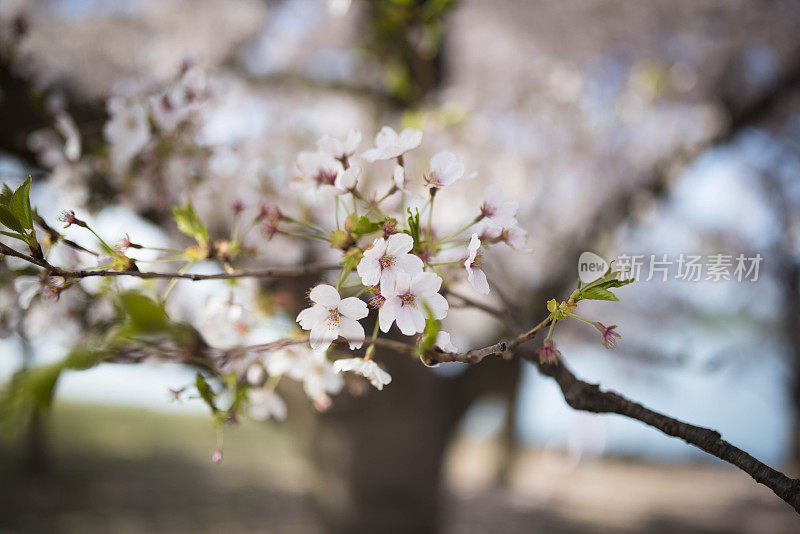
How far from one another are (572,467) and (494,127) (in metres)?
5.75

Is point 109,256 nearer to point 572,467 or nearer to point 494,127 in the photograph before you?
point 494,127

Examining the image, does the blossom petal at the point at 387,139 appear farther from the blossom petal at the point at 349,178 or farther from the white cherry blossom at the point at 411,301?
the white cherry blossom at the point at 411,301

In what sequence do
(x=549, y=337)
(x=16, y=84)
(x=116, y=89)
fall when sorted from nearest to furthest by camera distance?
(x=549, y=337) < (x=116, y=89) < (x=16, y=84)

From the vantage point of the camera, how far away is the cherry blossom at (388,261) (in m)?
0.47

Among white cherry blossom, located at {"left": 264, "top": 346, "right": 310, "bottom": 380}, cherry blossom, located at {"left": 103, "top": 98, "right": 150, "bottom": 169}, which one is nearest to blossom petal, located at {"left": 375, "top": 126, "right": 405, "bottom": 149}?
white cherry blossom, located at {"left": 264, "top": 346, "right": 310, "bottom": 380}

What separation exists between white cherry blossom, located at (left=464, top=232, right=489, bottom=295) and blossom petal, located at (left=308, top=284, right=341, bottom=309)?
5.5 inches

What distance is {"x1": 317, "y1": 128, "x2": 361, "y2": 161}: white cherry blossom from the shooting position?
62 cm

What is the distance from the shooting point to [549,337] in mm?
516

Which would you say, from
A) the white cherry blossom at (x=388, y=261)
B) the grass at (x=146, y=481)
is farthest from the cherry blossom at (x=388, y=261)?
the grass at (x=146, y=481)

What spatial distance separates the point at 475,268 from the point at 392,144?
0.19 metres

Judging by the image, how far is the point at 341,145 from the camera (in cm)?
63

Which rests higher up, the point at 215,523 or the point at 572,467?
the point at 572,467

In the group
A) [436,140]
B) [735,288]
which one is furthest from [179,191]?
→ [735,288]

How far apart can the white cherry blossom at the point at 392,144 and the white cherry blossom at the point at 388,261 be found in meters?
0.13
